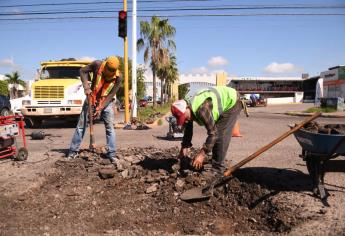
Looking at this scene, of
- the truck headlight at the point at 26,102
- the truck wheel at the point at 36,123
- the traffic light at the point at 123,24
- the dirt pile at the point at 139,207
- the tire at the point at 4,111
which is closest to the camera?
the dirt pile at the point at 139,207

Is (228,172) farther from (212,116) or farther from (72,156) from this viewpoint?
(72,156)

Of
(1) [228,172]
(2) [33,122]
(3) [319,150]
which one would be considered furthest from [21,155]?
(2) [33,122]

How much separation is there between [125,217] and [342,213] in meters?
2.64

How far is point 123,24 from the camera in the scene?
13961 millimetres

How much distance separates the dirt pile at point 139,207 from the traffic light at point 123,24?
8.48 meters

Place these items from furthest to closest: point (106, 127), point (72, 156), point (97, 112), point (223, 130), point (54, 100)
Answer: point (54, 100), point (72, 156), point (106, 127), point (97, 112), point (223, 130)

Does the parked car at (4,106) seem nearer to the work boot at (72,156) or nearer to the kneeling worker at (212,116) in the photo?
the work boot at (72,156)

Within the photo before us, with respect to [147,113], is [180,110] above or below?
above

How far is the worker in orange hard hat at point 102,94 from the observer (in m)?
7.03

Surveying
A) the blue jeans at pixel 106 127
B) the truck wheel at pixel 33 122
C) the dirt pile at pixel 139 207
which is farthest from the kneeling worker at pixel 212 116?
the truck wheel at pixel 33 122

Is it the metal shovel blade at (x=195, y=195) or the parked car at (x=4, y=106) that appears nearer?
the metal shovel blade at (x=195, y=195)

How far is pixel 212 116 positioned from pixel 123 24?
32.3 ft

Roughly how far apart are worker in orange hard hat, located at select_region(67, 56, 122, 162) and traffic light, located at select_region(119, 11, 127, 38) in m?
7.09

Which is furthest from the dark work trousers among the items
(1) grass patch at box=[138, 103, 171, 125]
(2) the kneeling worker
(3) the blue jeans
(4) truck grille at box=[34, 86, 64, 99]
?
(1) grass patch at box=[138, 103, 171, 125]
